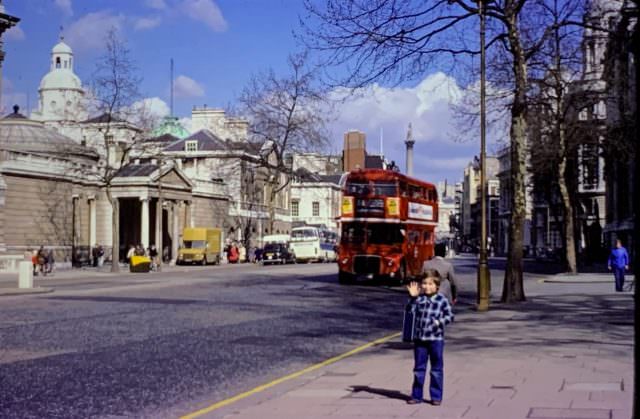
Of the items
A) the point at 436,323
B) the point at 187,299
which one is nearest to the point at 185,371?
the point at 436,323

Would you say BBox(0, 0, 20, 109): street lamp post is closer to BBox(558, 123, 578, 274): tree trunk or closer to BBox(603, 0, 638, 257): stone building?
BBox(558, 123, 578, 274): tree trunk

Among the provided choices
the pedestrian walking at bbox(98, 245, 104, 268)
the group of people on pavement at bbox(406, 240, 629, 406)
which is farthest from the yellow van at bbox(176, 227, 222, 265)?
the group of people on pavement at bbox(406, 240, 629, 406)

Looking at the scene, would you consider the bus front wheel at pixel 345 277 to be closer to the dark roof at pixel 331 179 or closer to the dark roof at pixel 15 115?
the dark roof at pixel 15 115

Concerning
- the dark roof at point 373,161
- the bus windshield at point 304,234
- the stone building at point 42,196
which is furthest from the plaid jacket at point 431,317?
the dark roof at point 373,161

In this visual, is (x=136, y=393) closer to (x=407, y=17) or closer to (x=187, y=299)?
(x=407, y=17)

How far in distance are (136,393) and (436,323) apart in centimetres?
368

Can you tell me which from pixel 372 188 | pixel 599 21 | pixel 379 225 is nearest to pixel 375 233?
pixel 379 225

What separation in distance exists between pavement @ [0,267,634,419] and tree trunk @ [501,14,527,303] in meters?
6.22

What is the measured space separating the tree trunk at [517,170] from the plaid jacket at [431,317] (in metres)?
15.6

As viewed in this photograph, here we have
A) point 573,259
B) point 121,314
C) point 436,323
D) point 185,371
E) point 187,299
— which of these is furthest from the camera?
point 573,259

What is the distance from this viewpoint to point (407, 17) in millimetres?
21656

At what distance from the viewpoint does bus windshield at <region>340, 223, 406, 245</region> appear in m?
35.1

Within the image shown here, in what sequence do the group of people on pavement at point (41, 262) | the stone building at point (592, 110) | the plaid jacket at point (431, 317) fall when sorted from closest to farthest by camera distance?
the plaid jacket at point (431, 317), the stone building at point (592, 110), the group of people on pavement at point (41, 262)

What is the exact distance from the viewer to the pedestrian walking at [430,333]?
892cm
